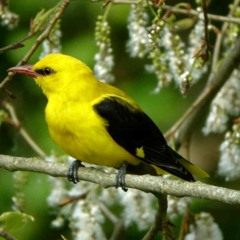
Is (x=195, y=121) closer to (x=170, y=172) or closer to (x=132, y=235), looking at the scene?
(x=170, y=172)

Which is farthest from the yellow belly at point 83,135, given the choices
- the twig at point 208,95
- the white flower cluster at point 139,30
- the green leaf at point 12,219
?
the green leaf at point 12,219

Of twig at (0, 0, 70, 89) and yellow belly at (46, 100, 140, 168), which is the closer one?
twig at (0, 0, 70, 89)

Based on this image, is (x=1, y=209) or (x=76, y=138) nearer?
(x=76, y=138)

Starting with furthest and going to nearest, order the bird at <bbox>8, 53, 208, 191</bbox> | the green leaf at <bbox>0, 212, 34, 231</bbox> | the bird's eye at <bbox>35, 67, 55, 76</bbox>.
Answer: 1. the bird's eye at <bbox>35, 67, 55, 76</bbox>
2. the bird at <bbox>8, 53, 208, 191</bbox>
3. the green leaf at <bbox>0, 212, 34, 231</bbox>

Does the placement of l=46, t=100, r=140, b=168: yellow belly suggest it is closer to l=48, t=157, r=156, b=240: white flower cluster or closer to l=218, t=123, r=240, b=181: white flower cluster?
l=48, t=157, r=156, b=240: white flower cluster

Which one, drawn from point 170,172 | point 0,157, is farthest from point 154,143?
point 0,157

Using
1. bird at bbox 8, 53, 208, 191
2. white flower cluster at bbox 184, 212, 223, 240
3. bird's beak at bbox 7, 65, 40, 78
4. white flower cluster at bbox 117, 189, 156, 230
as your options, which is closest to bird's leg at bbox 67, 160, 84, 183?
bird at bbox 8, 53, 208, 191

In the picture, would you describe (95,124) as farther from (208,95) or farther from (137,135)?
(208,95)
